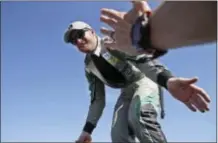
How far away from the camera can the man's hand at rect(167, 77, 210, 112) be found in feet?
7.96

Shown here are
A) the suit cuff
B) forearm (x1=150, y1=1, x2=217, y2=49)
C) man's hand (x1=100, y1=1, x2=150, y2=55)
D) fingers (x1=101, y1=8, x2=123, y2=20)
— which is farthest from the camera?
the suit cuff

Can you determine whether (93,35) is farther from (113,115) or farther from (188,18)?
(188,18)

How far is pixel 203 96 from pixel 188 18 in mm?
1467

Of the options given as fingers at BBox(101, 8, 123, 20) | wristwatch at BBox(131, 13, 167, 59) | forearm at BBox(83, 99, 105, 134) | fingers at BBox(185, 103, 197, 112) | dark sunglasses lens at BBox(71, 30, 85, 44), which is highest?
dark sunglasses lens at BBox(71, 30, 85, 44)

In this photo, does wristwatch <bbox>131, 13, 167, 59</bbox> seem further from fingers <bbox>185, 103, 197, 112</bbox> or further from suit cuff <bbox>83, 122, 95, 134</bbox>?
suit cuff <bbox>83, 122, 95, 134</bbox>

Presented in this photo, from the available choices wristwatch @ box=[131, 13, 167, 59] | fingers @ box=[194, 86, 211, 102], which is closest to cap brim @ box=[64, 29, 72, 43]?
fingers @ box=[194, 86, 211, 102]

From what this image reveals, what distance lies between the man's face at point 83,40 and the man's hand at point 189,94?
2.30 m

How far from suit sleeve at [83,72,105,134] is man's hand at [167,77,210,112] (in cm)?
255

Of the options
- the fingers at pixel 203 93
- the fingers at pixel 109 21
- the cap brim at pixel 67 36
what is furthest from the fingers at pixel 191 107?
the cap brim at pixel 67 36

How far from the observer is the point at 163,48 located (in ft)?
4.50

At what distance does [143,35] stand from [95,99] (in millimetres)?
3807

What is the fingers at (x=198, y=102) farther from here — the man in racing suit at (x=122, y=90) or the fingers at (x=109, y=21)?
the man in racing suit at (x=122, y=90)

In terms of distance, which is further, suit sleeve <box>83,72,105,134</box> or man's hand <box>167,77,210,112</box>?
suit sleeve <box>83,72,105,134</box>

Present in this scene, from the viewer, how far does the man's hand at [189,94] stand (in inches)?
95.5
